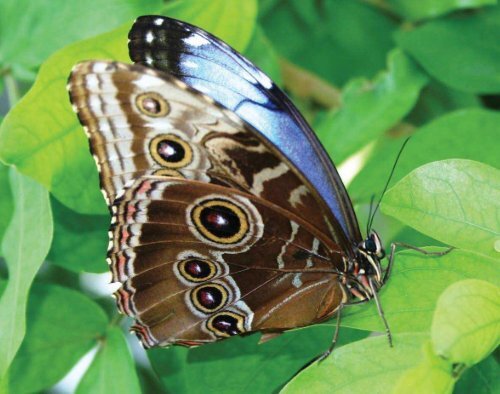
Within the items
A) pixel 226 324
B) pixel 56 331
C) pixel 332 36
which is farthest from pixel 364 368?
pixel 332 36

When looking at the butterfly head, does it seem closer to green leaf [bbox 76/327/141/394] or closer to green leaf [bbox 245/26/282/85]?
green leaf [bbox 76/327/141/394]

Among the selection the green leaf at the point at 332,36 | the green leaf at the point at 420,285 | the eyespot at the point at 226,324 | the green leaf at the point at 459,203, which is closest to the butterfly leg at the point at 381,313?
the green leaf at the point at 420,285

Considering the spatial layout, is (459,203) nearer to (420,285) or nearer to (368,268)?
(420,285)

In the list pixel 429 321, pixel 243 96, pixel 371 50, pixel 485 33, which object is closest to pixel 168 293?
pixel 243 96

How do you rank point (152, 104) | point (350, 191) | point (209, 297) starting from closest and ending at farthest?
1. point (152, 104)
2. point (209, 297)
3. point (350, 191)

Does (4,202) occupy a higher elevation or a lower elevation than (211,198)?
lower

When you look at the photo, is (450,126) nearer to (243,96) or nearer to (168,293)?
(243,96)

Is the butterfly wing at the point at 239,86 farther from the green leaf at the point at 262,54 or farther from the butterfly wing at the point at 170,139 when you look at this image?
the green leaf at the point at 262,54

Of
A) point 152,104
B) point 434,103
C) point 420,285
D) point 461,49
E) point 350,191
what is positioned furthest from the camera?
point 434,103
